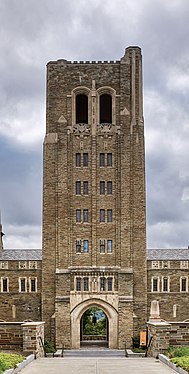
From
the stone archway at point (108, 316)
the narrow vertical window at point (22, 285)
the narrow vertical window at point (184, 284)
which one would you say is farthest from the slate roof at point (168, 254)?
the narrow vertical window at point (22, 285)

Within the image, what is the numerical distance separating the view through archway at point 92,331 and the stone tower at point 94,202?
4.15 m

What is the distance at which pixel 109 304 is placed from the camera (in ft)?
159

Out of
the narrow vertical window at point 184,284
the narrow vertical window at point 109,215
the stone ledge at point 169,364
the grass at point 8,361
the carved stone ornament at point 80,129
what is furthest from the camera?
the narrow vertical window at point 184,284

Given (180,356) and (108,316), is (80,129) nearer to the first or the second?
(108,316)

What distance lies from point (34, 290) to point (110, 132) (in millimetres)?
14780

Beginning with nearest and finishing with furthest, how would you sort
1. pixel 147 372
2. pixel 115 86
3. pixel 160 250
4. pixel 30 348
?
pixel 147 372 → pixel 30 348 → pixel 115 86 → pixel 160 250

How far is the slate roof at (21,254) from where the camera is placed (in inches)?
2165

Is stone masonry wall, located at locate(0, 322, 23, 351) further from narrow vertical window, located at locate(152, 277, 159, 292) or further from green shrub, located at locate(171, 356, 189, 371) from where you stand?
narrow vertical window, located at locate(152, 277, 159, 292)

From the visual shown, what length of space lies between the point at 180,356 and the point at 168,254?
36.3m

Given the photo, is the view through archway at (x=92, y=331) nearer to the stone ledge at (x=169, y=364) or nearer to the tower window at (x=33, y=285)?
the tower window at (x=33, y=285)

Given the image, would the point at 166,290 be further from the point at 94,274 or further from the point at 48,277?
the point at 48,277

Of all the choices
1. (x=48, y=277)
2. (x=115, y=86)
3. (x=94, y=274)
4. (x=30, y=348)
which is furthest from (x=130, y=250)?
(x=30, y=348)

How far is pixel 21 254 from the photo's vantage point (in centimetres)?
5694

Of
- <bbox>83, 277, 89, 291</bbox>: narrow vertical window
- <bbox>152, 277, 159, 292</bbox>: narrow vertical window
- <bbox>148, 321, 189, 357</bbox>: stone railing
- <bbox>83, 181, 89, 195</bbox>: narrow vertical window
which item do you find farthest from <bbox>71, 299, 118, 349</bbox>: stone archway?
<bbox>148, 321, 189, 357</bbox>: stone railing
